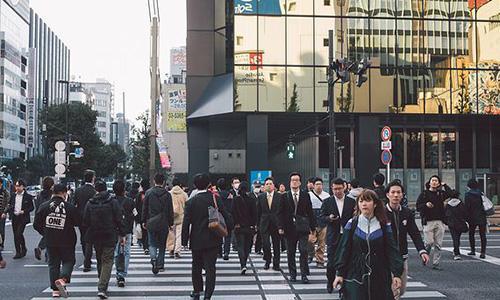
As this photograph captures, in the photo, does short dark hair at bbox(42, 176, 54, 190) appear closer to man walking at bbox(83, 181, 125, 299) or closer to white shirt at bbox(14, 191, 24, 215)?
man walking at bbox(83, 181, 125, 299)

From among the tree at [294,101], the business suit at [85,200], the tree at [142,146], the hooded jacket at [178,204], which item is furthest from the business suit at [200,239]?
the tree at [142,146]

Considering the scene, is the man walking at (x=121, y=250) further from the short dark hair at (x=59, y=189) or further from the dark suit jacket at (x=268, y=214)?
the dark suit jacket at (x=268, y=214)

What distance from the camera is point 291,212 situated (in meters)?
10.6

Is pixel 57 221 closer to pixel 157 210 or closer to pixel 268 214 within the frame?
pixel 157 210

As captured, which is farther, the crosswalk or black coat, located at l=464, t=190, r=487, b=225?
black coat, located at l=464, t=190, r=487, b=225

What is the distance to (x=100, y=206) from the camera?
9.13m

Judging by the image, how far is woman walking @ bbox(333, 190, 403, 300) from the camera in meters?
5.31

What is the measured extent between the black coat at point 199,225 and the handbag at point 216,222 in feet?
0.20

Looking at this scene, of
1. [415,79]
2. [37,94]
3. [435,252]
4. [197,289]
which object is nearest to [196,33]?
[415,79]

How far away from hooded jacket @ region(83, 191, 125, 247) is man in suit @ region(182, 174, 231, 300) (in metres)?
1.40

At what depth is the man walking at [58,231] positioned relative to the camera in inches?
340

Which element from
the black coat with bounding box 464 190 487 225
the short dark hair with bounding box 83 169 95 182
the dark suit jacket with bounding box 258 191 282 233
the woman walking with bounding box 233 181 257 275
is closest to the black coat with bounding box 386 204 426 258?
the dark suit jacket with bounding box 258 191 282 233

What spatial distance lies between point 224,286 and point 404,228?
13.6ft

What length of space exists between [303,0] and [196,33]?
7345 mm
